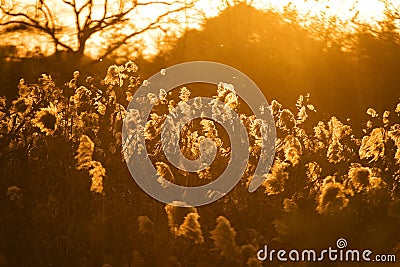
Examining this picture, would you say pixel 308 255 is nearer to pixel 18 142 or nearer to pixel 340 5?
pixel 18 142

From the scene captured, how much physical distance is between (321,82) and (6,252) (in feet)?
18.2

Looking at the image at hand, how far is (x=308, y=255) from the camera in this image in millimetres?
3266

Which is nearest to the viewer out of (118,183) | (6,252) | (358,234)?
(6,252)

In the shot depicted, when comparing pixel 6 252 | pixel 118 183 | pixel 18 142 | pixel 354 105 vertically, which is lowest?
pixel 6 252

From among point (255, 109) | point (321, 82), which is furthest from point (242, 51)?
point (255, 109)

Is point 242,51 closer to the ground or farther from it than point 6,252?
farther from it

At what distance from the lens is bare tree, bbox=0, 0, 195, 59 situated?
884 cm

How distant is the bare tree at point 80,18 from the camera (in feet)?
29.0

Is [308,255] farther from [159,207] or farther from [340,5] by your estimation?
[340,5]

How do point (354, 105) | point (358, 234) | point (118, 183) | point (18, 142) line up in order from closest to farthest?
point (358, 234) < point (118, 183) < point (18, 142) < point (354, 105)

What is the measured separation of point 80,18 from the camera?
920 cm

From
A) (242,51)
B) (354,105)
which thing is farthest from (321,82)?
(242,51)

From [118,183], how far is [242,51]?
191 inches

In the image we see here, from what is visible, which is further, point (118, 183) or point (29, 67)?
point (29, 67)
